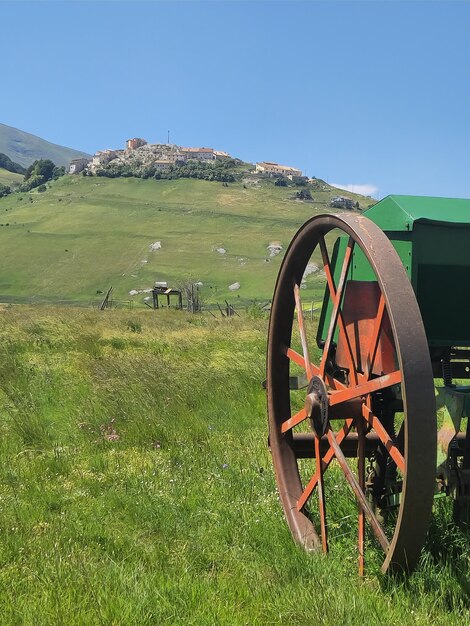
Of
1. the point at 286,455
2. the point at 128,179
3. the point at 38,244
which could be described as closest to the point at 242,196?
the point at 128,179

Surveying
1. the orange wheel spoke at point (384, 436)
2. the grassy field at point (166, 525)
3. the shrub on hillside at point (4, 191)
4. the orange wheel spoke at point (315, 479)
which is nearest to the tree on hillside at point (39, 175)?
the shrub on hillside at point (4, 191)

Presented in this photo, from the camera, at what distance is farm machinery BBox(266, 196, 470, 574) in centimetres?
244

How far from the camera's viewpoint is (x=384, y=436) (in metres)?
2.90

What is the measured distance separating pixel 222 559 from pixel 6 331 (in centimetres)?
1222

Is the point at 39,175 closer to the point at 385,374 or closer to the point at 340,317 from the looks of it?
the point at 340,317

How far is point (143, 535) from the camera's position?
384 cm

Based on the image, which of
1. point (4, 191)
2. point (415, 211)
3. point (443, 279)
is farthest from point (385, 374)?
point (4, 191)

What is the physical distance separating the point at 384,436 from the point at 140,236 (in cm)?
12164

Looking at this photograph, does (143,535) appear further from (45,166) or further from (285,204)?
(45,166)

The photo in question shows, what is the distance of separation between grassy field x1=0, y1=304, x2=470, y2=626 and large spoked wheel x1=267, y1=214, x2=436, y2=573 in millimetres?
230

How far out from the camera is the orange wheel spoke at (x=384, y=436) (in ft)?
8.99

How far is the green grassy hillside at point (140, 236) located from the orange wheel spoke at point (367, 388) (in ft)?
223

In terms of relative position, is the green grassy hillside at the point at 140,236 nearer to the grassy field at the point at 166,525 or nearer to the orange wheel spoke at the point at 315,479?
the grassy field at the point at 166,525

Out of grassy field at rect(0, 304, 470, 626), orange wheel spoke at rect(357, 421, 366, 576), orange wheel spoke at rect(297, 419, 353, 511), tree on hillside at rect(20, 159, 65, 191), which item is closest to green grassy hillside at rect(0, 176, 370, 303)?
tree on hillside at rect(20, 159, 65, 191)
